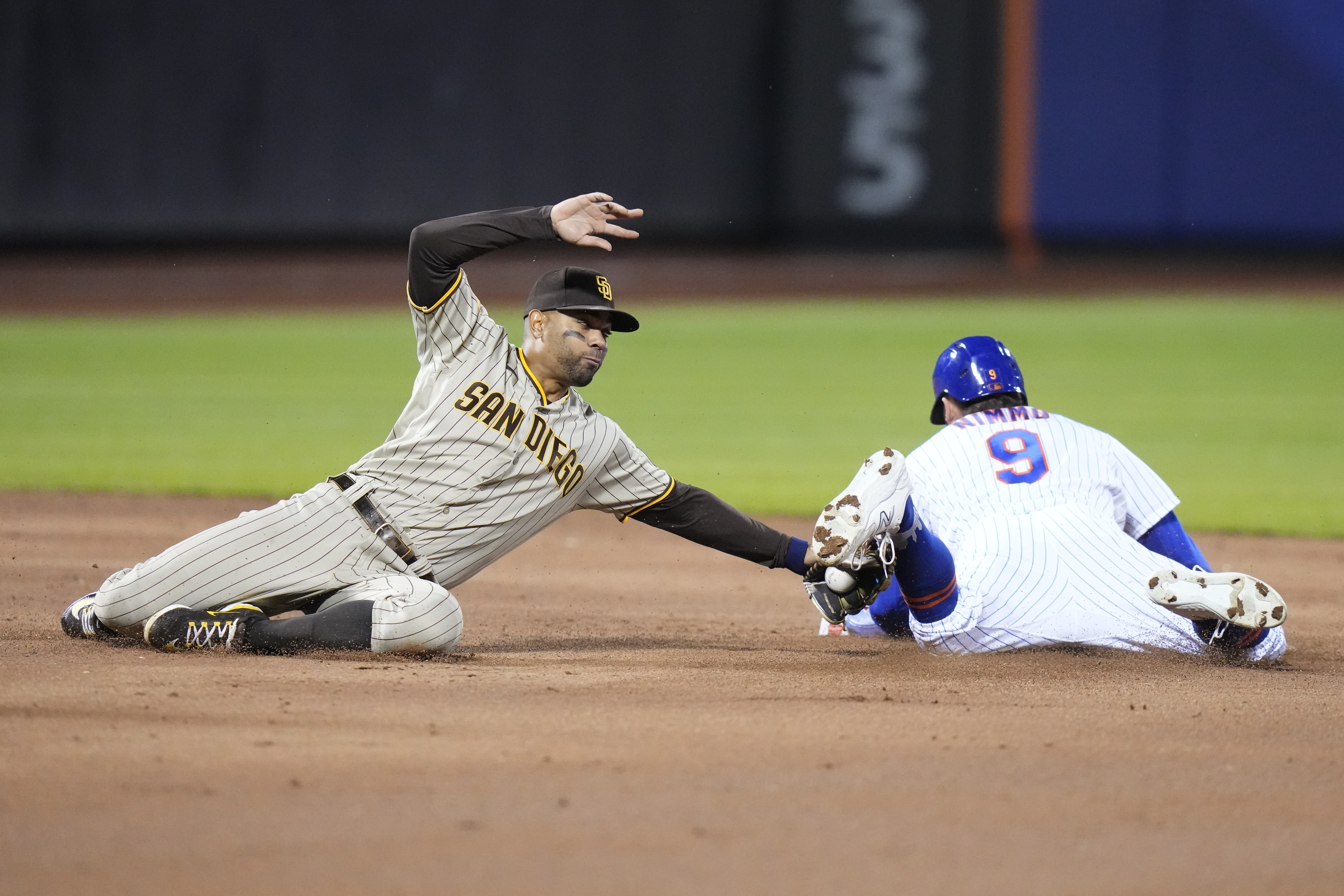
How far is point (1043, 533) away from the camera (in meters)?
4.39

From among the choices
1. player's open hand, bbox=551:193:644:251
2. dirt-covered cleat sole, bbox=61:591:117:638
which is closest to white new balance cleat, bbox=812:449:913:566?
player's open hand, bbox=551:193:644:251

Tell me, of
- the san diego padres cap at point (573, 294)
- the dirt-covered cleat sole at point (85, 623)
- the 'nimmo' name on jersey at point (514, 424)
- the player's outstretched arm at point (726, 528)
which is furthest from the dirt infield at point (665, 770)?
the san diego padres cap at point (573, 294)

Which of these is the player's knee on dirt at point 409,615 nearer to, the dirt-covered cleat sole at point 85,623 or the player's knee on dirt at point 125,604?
the player's knee on dirt at point 125,604

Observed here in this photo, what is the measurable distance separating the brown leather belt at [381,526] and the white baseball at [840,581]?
1.11 meters

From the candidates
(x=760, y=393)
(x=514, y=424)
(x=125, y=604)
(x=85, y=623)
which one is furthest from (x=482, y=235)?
(x=760, y=393)

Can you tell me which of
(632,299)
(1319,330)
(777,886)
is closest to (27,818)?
(777,886)

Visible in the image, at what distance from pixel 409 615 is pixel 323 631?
24 centimetres

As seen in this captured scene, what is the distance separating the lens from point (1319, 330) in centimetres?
1648

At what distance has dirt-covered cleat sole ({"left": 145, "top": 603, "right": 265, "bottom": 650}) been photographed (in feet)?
13.8

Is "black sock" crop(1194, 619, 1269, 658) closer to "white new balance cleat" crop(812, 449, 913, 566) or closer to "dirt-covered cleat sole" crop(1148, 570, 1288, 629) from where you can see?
"dirt-covered cleat sole" crop(1148, 570, 1288, 629)

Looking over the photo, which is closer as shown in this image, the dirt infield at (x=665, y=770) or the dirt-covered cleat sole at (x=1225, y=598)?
the dirt infield at (x=665, y=770)

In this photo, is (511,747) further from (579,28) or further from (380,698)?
(579,28)

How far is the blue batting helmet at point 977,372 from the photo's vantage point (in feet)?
15.6

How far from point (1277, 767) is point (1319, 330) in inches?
568
